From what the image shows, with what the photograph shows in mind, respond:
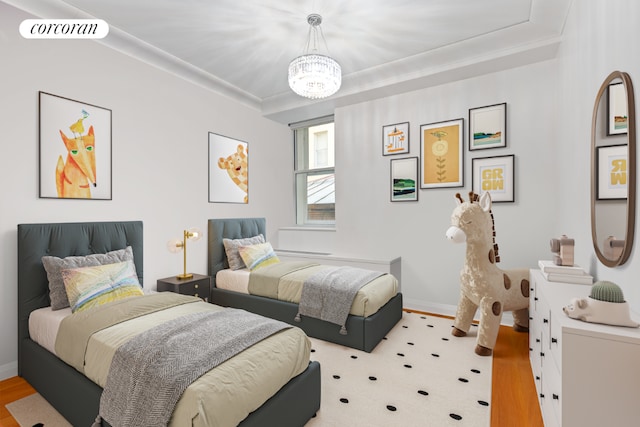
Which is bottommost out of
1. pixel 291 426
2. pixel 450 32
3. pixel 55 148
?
pixel 291 426

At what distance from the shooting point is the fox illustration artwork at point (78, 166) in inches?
103

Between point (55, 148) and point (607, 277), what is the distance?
406 cm

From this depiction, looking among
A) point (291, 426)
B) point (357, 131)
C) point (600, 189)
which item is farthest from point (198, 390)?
point (357, 131)

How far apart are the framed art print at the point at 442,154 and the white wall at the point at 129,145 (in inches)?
95.2

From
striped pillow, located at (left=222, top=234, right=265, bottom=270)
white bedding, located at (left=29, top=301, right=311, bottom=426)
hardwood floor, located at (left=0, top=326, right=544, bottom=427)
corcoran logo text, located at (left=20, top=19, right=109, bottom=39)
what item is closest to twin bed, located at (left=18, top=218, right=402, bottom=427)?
white bedding, located at (left=29, top=301, right=311, bottom=426)

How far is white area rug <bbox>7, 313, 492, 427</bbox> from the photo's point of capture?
184 centimetres

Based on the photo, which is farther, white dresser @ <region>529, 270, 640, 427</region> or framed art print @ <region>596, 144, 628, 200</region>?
framed art print @ <region>596, 144, 628, 200</region>

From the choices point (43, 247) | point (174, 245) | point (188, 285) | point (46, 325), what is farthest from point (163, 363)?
point (174, 245)

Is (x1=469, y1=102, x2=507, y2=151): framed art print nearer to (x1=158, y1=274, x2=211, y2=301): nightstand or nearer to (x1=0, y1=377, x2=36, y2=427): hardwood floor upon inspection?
(x1=158, y1=274, x2=211, y2=301): nightstand

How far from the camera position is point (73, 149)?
2.67 m

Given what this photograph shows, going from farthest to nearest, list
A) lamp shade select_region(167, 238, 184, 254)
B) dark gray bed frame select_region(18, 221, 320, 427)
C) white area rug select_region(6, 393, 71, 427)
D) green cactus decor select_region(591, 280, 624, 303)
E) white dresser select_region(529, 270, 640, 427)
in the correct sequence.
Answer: lamp shade select_region(167, 238, 184, 254) < white area rug select_region(6, 393, 71, 427) < dark gray bed frame select_region(18, 221, 320, 427) < green cactus decor select_region(591, 280, 624, 303) < white dresser select_region(529, 270, 640, 427)

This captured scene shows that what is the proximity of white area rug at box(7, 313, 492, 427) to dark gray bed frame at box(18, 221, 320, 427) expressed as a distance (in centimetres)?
15

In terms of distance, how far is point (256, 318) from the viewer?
2.01 m

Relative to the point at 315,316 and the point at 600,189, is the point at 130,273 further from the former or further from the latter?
the point at 600,189
